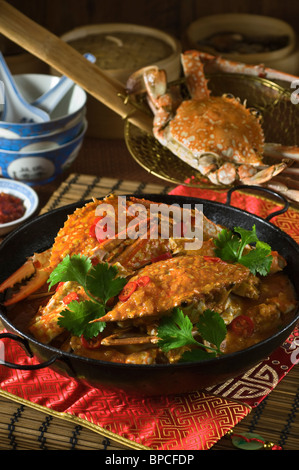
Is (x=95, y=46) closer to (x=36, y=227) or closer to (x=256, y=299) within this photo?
(x=36, y=227)

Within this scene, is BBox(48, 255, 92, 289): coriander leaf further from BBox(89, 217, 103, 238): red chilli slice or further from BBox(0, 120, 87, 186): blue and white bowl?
BBox(0, 120, 87, 186): blue and white bowl

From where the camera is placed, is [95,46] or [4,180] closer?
[4,180]

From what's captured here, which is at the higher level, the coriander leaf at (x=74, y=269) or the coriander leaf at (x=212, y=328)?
the coriander leaf at (x=74, y=269)

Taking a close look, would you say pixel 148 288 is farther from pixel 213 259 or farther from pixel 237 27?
pixel 237 27

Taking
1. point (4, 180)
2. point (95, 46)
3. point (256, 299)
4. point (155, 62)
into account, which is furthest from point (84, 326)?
point (95, 46)

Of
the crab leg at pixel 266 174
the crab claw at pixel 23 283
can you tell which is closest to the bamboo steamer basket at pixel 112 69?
the crab leg at pixel 266 174

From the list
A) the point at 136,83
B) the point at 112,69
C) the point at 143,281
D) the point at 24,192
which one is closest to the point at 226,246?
the point at 143,281

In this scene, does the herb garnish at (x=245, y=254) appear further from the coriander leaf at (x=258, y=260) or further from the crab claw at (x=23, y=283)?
the crab claw at (x=23, y=283)
